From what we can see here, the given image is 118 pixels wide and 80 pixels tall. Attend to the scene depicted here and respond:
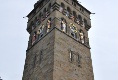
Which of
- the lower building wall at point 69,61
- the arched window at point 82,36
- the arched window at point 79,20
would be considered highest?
the arched window at point 79,20

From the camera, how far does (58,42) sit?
23953mm

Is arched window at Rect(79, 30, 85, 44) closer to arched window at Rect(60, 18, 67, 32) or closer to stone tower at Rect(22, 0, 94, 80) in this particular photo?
stone tower at Rect(22, 0, 94, 80)

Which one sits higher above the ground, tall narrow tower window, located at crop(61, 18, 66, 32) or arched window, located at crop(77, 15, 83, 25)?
arched window, located at crop(77, 15, 83, 25)

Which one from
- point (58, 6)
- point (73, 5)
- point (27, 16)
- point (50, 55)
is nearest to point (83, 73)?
point (50, 55)

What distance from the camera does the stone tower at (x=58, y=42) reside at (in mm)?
22391

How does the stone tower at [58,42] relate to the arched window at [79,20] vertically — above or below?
below

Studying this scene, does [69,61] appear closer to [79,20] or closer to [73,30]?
[73,30]

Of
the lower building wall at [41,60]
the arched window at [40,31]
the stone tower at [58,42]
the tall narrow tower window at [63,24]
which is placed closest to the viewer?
the lower building wall at [41,60]

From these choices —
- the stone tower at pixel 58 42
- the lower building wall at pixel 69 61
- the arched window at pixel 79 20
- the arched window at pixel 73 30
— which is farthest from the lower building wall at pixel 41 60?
the arched window at pixel 79 20

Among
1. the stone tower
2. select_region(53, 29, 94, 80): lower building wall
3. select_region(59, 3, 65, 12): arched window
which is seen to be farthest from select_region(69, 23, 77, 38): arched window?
select_region(59, 3, 65, 12): arched window

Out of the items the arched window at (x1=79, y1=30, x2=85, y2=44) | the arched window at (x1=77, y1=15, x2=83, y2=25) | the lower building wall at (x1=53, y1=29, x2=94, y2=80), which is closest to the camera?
the lower building wall at (x1=53, y1=29, x2=94, y2=80)

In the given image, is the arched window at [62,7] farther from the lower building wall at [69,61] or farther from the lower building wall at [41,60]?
the lower building wall at [41,60]

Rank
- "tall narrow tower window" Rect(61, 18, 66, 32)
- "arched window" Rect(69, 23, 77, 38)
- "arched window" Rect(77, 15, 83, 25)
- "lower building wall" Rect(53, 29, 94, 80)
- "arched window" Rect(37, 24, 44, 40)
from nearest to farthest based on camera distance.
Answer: "lower building wall" Rect(53, 29, 94, 80) → "tall narrow tower window" Rect(61, 18, 66, 32) → "arched window" Rect(69, 23, 77, 38) → "arched window" Rect(37, 24, 44, 40) → "arched window" Rect(77, 15, 83, 25)

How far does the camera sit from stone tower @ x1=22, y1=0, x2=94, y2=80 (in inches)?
882
